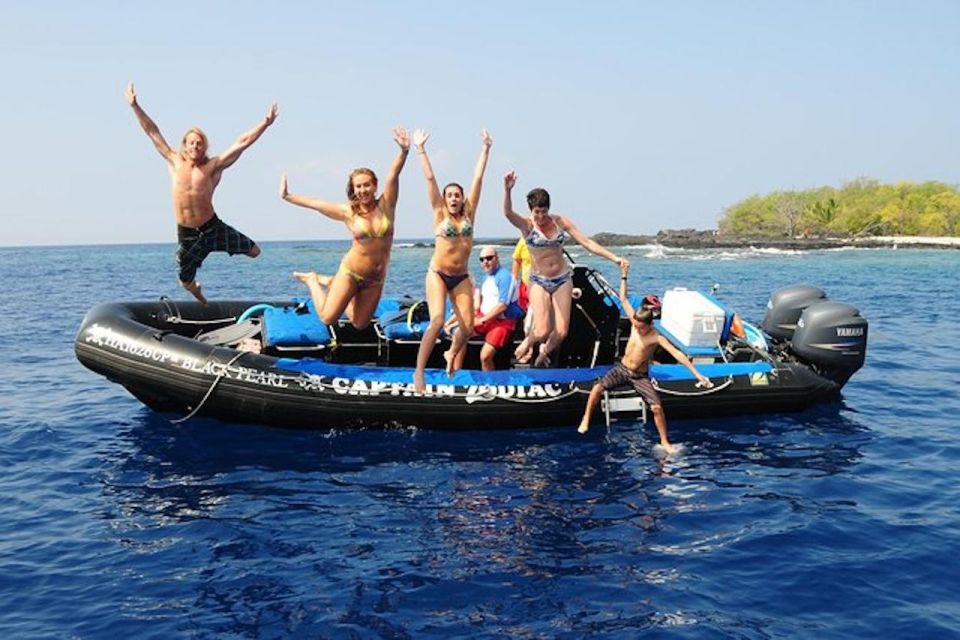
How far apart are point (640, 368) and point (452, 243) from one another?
2.60 meters

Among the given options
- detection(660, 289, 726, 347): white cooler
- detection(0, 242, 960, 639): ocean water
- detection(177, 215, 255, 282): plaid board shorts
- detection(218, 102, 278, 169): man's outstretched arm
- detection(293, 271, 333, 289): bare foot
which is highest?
detection(218, 102, 278, 169): man's outstretched arm

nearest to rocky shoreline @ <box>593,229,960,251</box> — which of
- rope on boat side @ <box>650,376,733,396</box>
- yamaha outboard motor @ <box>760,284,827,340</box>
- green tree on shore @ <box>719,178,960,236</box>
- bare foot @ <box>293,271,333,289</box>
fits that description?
green tree on shore @ <box>719,178,960,236</box>

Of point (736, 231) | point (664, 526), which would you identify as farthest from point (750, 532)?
point (736, 231)

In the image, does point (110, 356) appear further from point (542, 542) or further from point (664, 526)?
point (664, 526)

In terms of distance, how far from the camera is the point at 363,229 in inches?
314

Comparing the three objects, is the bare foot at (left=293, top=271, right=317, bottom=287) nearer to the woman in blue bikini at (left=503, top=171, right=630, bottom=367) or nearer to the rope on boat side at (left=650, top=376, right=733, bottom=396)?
the woman in blue bikini at (left=503, top=171, right=630, bottom=367)

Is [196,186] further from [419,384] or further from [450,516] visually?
[450,516]

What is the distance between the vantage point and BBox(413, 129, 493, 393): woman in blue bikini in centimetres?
793

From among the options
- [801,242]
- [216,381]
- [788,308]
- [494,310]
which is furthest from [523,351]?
[801,242]

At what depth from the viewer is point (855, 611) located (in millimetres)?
5324

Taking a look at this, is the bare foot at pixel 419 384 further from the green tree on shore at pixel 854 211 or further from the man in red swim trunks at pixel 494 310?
the green tree on shore at pixel 854 211

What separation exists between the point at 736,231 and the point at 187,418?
99.6m

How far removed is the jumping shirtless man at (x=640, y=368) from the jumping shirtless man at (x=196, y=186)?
4.43 metres

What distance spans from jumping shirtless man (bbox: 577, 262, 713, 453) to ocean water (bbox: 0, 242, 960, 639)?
1.13ft
